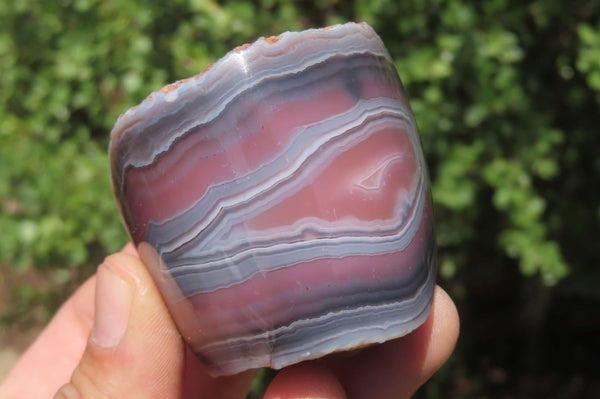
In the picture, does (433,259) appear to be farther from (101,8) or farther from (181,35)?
(101,8)

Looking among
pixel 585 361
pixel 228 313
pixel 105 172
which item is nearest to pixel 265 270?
pixel 228 313

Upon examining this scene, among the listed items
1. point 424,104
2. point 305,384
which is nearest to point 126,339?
point 305,384

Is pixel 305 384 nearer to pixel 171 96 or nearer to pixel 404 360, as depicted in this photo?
pixel 404 360

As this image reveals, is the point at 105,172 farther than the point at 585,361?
No

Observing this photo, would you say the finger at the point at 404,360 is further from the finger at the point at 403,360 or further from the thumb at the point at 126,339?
the thumb at the point at 126,339

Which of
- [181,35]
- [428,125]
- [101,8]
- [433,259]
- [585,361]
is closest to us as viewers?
[433,259]

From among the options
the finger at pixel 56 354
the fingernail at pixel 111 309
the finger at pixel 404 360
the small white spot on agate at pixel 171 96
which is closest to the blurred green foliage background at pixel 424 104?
the finger at pixel 56 354

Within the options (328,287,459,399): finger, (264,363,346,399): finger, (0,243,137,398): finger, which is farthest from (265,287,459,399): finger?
(0,243,137,398): finger
